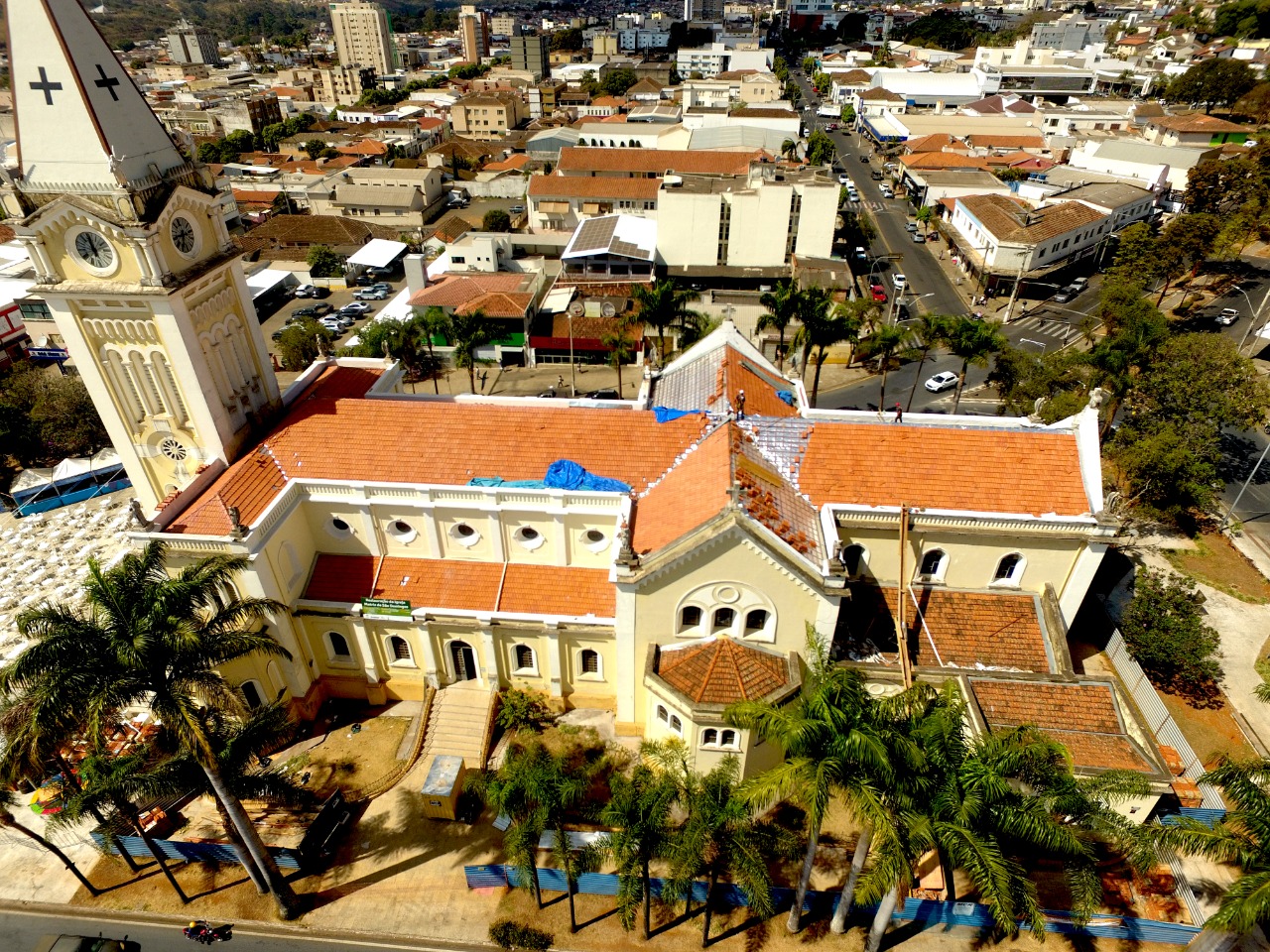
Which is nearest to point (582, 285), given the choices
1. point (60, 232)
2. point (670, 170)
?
point (670, 170)

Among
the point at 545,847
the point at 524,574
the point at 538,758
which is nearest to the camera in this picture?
the point at 538,758

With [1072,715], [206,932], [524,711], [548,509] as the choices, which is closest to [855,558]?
[1072,715]

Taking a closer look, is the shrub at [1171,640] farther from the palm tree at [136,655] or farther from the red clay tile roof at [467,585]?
the palm tree at [136,655]

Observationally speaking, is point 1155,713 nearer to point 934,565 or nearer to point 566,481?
point 934,565

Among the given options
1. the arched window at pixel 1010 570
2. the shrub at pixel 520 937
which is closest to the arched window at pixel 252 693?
the shrub at pixel 520 937

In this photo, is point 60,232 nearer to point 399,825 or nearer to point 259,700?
point 259,700
